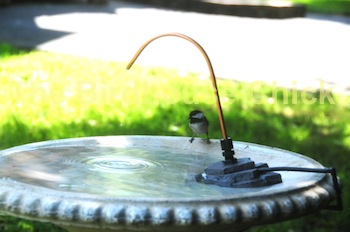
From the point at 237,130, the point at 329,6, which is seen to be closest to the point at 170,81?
the point at 237,130

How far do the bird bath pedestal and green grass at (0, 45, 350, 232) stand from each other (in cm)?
165

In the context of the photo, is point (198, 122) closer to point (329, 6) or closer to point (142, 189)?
point (142, 189)

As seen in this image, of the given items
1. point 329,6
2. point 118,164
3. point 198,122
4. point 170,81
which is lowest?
point 329,6

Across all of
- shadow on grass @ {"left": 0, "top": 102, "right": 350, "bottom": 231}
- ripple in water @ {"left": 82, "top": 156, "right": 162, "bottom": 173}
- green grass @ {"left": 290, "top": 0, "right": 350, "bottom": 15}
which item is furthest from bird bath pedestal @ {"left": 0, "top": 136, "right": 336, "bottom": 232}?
green grass @ {"left": 290, "top": 0, "right": 350, "bottom": 15}

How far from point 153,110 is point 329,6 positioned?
437 inches

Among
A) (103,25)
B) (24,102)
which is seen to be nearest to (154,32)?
(103,25)

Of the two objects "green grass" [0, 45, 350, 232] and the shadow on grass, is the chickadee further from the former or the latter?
the shadow on grass

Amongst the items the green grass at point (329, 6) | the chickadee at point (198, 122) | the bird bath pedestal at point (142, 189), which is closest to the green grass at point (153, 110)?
the bird bath pedestal at point (142, 189)

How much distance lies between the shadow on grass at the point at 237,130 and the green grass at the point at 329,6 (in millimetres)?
9335

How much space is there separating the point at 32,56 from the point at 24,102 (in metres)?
1.92

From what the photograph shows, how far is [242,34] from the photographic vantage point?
10625mm

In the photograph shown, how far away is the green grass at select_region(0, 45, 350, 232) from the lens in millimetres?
5359

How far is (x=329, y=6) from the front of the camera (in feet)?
53.9

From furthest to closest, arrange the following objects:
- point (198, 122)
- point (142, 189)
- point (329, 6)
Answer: point (329, 6) → point (198, 122) → point (142, 189)
